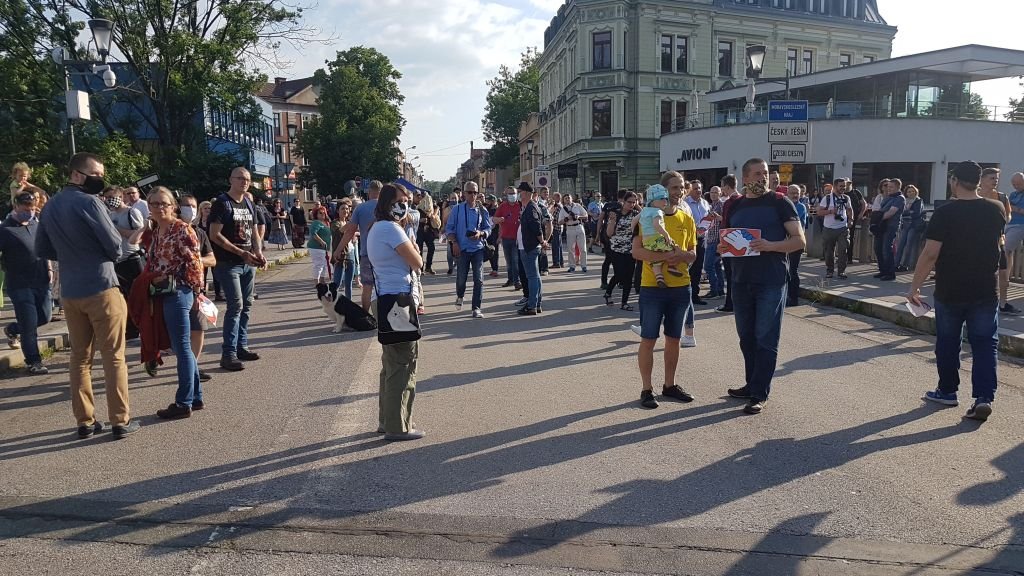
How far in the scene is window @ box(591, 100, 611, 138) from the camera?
42.9 metres

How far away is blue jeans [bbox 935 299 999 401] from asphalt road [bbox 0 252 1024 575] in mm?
272

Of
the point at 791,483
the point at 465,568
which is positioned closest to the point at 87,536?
the point at 465,568

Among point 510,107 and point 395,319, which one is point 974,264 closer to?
point 395,319

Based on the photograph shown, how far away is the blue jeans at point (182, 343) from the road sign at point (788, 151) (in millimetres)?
11009

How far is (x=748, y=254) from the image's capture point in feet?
17.9

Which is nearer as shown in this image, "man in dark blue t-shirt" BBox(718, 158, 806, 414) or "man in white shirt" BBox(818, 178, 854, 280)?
"man in dark blue t-shirt" BBox(718, 158, 806, 414)

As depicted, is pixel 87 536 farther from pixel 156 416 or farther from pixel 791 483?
pixel 791 483

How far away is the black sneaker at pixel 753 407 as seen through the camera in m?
5.49

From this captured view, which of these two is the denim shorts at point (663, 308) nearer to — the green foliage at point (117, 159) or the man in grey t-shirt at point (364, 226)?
the man in grey t-shirt at point (364, 226)

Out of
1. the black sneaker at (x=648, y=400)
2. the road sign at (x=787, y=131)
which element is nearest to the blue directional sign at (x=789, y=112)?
the road sign at (x=787, y=131)

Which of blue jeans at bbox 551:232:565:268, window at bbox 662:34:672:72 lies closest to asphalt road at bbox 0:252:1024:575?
blue jeans at bbox 551:232:565:268

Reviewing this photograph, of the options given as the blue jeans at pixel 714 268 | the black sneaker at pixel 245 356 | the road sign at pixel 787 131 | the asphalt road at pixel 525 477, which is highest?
the road sign at pixel 787 131

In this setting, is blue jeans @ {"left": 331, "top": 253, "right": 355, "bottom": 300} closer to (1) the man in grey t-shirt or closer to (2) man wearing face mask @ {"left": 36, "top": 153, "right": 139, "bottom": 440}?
(1) the man in grey t-shirt

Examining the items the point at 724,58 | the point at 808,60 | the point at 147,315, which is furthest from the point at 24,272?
the point at 808,60
